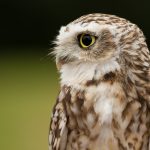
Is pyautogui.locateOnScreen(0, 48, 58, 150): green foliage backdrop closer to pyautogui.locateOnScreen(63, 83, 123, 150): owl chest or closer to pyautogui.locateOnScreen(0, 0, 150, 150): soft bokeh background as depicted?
pyautogui.locateOnScreen(0, 0, 150, 150): soft bokeh background

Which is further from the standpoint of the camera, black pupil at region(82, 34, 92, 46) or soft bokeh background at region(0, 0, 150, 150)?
soft bokeh background at region(0, 0, 150, 150)

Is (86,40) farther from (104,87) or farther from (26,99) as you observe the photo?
(26,99)

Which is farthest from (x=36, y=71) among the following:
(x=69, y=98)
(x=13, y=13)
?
(x=69, y=98)

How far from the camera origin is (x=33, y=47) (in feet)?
31.8

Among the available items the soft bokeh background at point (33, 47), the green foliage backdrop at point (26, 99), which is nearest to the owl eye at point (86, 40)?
the green foliage backdrop at point (26, 99)

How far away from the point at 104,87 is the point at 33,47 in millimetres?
7082

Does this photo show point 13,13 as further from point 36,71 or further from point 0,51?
point 36,71

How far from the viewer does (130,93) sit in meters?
2.68

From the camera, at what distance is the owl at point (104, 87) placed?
8.62ft

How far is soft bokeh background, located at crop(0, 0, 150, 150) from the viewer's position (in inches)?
294

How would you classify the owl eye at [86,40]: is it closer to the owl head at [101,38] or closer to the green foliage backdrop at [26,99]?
the owl head at [101,38]

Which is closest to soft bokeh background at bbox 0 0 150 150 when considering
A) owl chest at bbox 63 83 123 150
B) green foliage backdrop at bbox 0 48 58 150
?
green foliage backdrop at bbox 0 48 58 150

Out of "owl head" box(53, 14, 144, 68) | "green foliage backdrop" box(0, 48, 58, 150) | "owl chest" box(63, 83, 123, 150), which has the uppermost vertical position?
"owl head" box(53, 14, 144, 68)

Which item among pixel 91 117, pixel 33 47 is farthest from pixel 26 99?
pixel 91 117
